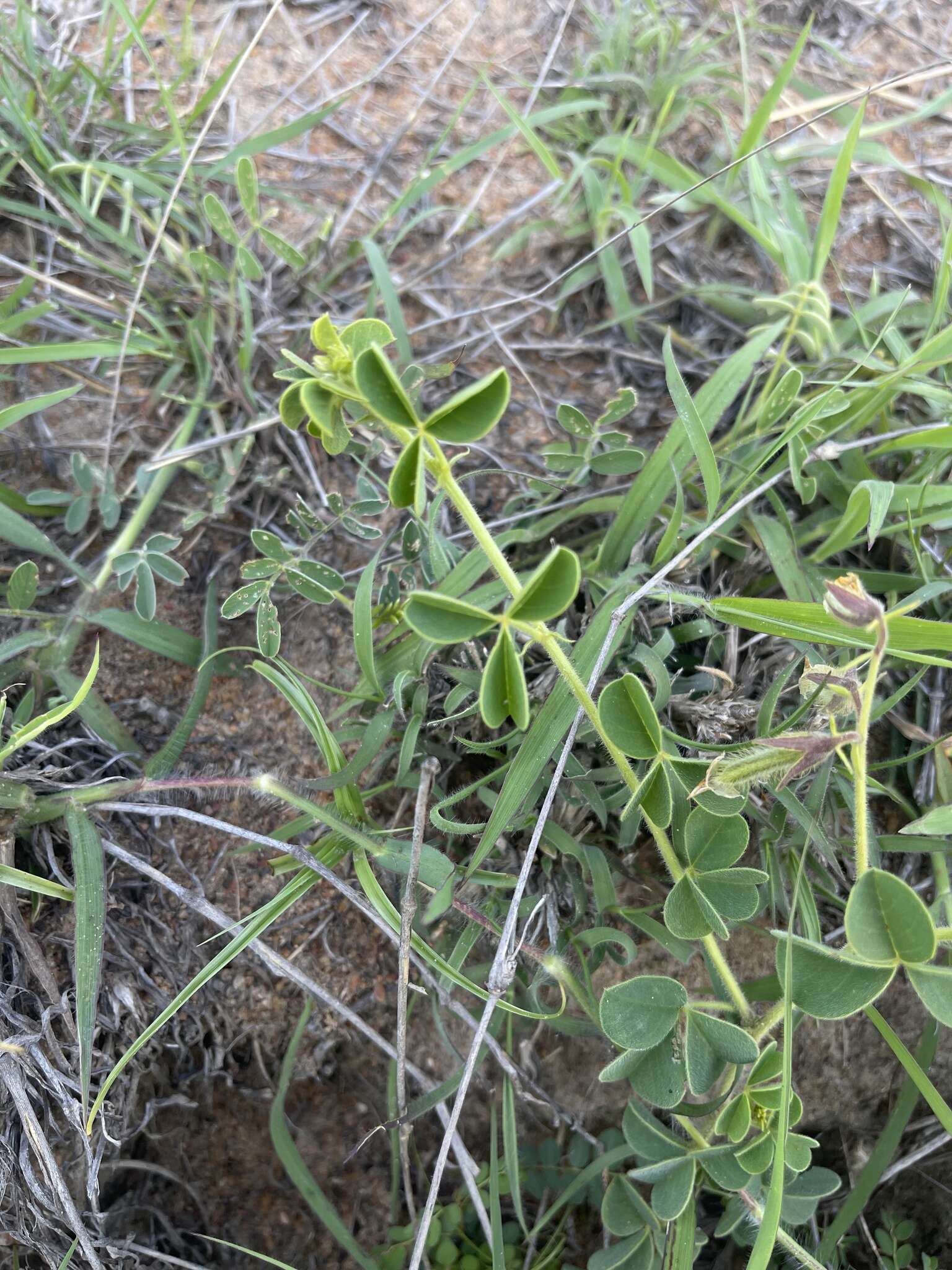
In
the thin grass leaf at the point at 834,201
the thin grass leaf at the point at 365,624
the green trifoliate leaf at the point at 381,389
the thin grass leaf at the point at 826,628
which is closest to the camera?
the green trifoliate leaf at the point at 381,389

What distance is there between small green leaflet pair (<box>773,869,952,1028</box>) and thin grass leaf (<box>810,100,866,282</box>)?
125 centimetres

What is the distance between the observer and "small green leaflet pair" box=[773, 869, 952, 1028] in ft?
2.93

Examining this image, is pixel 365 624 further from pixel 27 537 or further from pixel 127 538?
pixel 27 537

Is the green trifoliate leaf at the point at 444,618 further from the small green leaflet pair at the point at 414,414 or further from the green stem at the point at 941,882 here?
the green stem at the point at 941,882

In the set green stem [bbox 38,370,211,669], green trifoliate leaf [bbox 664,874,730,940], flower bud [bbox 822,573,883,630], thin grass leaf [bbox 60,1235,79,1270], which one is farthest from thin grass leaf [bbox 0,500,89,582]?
flower bud [bbox 822,573,883,630]

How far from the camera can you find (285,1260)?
5.35 feet

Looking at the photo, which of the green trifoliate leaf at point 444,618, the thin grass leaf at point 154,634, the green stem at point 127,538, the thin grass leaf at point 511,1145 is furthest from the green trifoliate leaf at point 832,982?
the green stem at point 127,538

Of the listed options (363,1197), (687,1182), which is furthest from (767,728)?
(363,1197)

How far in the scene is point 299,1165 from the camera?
152 centimetres

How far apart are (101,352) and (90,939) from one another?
42.1 inches

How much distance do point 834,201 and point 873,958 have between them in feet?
4.62

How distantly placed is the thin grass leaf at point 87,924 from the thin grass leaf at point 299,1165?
0.32 m

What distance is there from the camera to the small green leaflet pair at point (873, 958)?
2.93 ft

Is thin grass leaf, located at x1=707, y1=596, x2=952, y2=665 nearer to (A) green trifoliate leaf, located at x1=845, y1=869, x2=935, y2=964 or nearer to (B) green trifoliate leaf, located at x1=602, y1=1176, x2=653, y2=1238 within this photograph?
(A) green trifoliate leaf, located at x1=845, y1=869, x2=935, y2=964
